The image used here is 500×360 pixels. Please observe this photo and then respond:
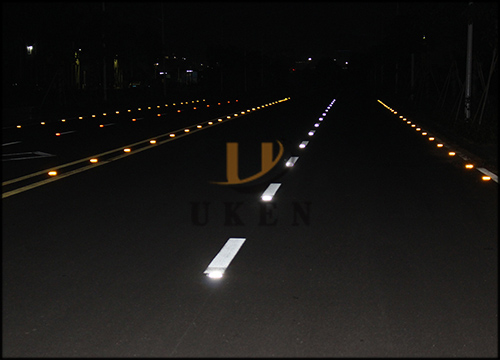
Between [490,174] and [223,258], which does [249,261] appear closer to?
[223,258]

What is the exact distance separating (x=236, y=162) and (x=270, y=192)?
14.5 feet

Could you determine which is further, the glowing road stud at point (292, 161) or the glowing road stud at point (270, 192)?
the glowing road stud at point (292, 161)

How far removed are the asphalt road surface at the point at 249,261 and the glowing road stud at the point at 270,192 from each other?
0.08 metres

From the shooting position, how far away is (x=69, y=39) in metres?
42.8

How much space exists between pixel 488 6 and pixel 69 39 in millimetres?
29974

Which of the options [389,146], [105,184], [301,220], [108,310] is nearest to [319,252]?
[301,220]

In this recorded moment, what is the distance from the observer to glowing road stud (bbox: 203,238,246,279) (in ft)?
20.9

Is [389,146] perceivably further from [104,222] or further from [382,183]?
[104,222]

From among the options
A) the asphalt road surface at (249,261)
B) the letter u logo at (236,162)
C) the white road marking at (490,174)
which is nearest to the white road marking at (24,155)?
the asphalt road surface at (249,261)

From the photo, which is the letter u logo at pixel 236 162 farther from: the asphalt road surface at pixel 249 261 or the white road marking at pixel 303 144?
the white road marking at pixel 303 144

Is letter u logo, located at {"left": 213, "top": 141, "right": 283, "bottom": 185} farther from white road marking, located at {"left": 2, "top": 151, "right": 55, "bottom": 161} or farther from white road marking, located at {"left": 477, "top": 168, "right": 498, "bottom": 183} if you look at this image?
white road marking, located at {"left": 2, "top": 151, "right": 55, "bottom": 161}

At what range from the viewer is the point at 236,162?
15.6 metres

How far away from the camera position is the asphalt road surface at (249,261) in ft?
15.7

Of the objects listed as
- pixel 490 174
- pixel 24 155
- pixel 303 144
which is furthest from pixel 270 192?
pixel 303 144
